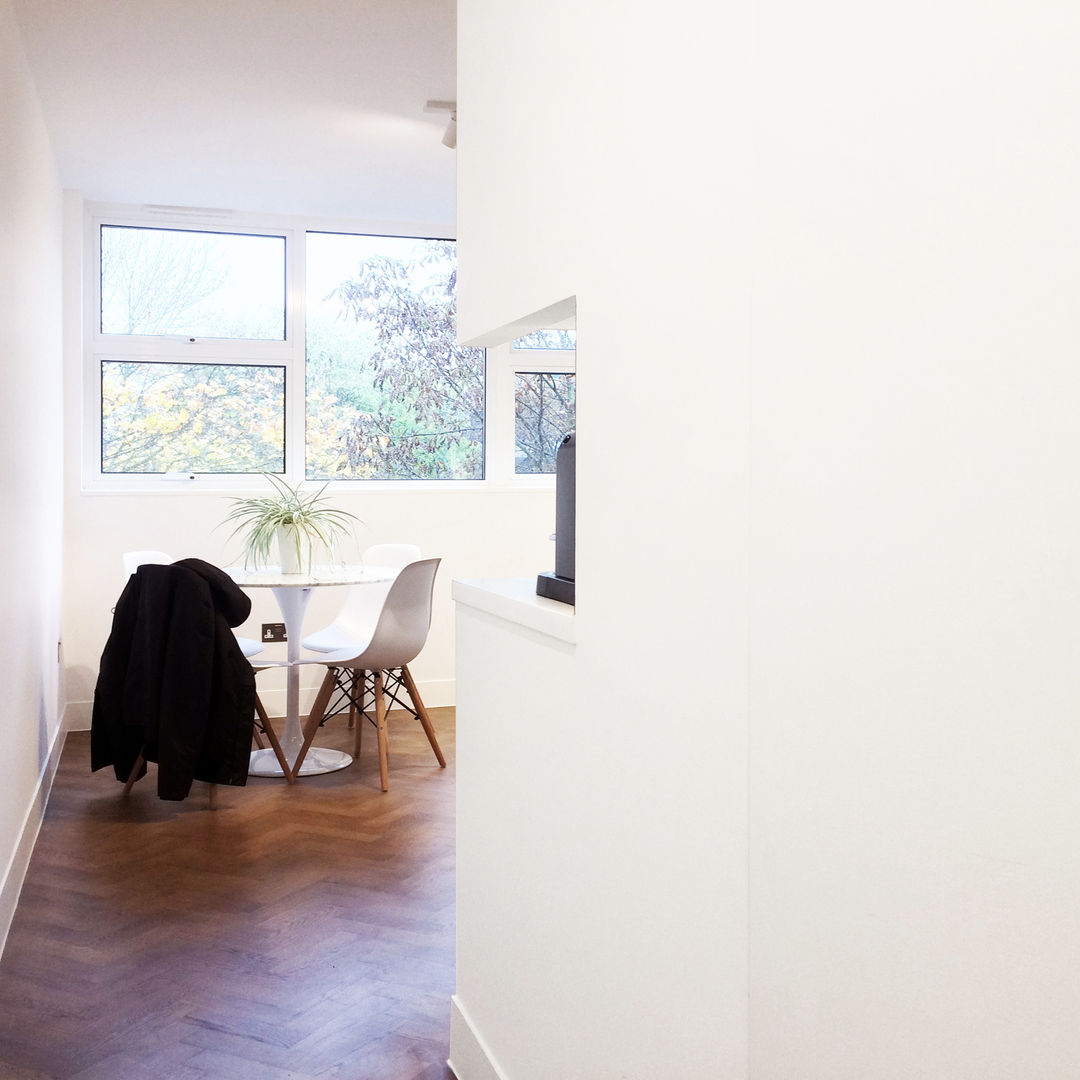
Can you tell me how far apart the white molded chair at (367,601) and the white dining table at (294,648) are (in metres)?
0.48

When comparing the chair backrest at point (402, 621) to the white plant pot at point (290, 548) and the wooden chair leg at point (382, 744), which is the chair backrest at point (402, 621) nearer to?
the wooden chair leg at point (382, 744)

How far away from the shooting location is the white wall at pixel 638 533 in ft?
4.13

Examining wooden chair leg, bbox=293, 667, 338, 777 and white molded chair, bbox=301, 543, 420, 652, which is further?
white molded chair, bbox=301, 543, 420, 652

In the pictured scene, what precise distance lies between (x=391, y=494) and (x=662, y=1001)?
4732mm

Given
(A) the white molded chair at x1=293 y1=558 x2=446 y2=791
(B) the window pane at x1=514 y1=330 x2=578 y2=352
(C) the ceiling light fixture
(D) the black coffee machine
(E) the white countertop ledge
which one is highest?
(C) the ceiling light fixture

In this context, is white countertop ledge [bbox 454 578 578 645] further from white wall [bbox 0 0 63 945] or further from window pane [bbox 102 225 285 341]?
window pane [bbox 102 225 285 341]

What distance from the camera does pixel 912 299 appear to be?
3.08 feet

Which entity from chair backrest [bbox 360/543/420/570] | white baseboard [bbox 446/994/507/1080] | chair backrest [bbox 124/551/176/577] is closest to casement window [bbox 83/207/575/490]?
chair backrest [bbox 360/543/420/570]

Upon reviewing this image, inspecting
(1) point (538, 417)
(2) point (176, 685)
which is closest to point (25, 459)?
(2) point (176, 685)

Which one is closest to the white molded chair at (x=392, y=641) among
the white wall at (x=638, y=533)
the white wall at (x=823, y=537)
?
the white wall at (x=638, y=533)

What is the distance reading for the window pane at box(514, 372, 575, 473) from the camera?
6.32 meters

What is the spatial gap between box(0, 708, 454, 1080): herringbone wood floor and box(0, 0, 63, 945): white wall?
0.20 metres

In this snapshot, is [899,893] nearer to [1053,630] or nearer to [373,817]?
[1053,630]

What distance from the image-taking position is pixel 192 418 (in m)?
5.83
